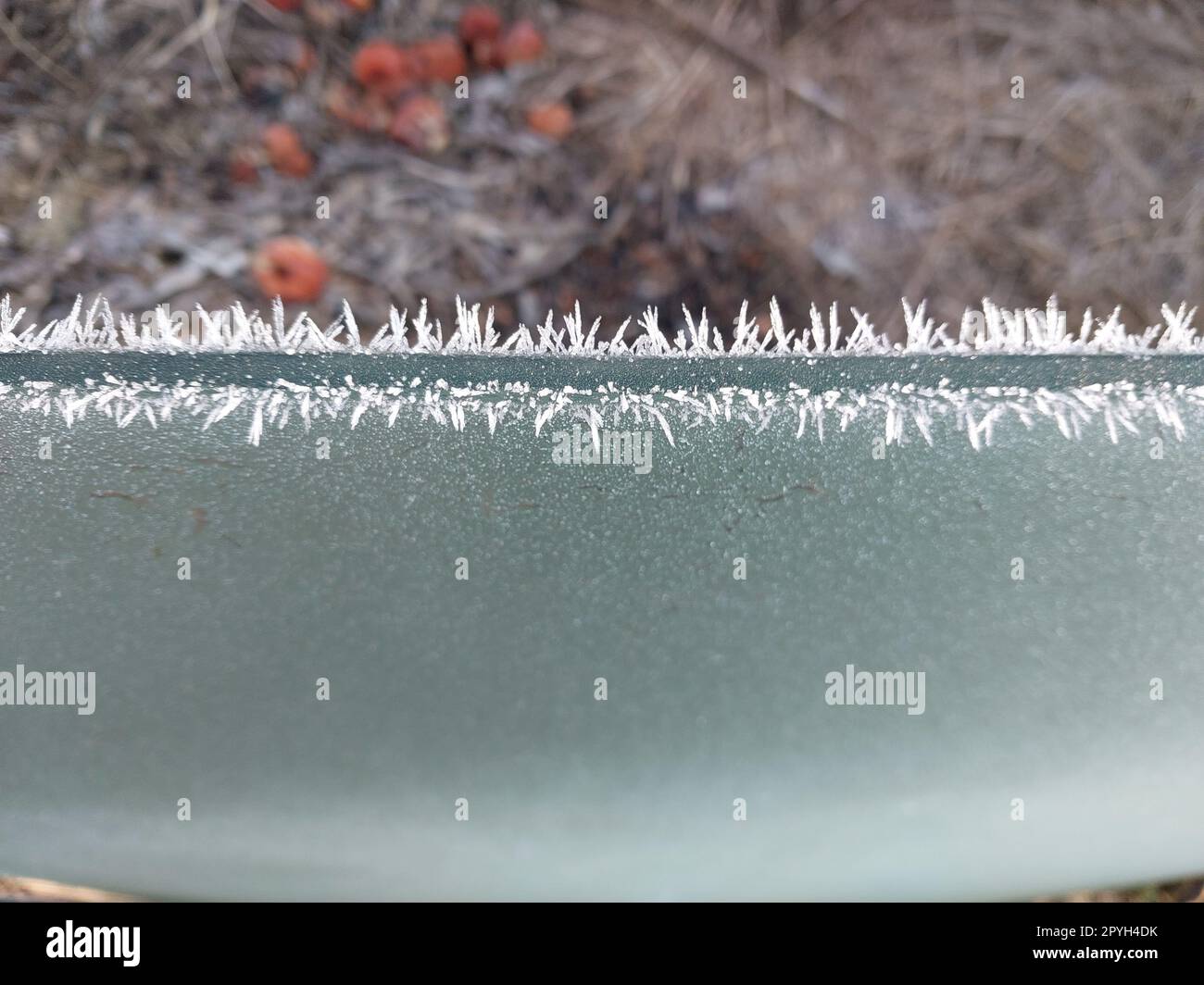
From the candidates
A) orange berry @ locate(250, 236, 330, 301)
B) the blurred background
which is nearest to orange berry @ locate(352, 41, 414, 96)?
the blurred background

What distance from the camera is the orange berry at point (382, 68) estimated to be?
67 cm

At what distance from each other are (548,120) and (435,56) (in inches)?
3.6

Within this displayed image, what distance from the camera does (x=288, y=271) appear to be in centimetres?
65

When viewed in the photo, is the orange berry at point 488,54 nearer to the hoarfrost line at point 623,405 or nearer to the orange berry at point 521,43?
the orange berry at point 521,43

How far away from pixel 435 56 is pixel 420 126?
5 cm

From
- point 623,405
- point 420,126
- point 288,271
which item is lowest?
point 623,405

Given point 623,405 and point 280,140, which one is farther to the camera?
point 280,140

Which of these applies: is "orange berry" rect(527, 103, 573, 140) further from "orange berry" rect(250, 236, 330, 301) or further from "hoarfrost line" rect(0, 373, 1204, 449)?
"hoarfrost line" rect(0, 373, 1204, 449)

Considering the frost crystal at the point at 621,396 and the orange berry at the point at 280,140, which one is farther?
the orange berry at the point at 280,140

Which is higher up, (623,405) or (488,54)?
(488,54)

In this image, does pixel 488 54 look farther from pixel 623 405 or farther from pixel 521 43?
pixel 623 405

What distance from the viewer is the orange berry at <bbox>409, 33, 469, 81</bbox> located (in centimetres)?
67

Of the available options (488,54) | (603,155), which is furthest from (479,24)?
(603,155)

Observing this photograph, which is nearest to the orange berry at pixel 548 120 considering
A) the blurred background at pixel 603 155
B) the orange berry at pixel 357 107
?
the blurred background at pixel 603 155
